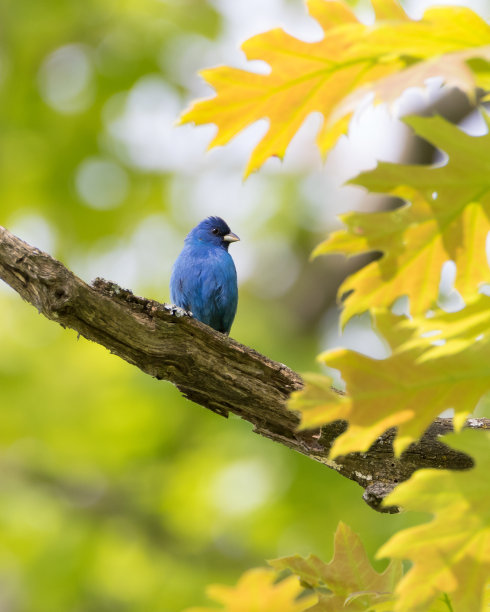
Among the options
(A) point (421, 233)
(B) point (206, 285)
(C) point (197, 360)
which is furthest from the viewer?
(B) point (206, 285)

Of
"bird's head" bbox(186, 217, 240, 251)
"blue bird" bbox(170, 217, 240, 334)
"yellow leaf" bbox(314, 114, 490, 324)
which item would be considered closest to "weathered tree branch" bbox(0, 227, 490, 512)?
"yellow leaf" bbox(314, 114, 490, 324)

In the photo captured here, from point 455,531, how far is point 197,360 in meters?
1.50

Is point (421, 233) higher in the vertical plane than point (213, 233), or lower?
lower

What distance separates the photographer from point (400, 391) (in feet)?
4.61

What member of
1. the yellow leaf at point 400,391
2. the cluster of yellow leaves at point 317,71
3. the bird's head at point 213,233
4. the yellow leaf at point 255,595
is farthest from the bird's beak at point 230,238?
the yellow leaf at point 255,595

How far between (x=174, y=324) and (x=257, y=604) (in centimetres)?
140

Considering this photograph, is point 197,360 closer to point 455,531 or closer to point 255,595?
point 255,595

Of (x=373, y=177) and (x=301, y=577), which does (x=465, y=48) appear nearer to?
(x=373, y=177)

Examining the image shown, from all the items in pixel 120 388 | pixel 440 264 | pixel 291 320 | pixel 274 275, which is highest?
pixel 274 275

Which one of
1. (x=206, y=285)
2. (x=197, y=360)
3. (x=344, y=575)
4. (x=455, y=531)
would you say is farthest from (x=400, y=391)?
(x=206, y=285)

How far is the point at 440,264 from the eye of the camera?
5.18ft

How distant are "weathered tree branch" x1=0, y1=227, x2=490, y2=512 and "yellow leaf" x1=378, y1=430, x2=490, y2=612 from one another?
1207 millimetres

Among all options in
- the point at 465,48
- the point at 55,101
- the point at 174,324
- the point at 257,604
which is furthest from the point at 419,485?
the point at 55,101

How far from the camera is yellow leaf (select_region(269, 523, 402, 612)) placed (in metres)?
1.76
